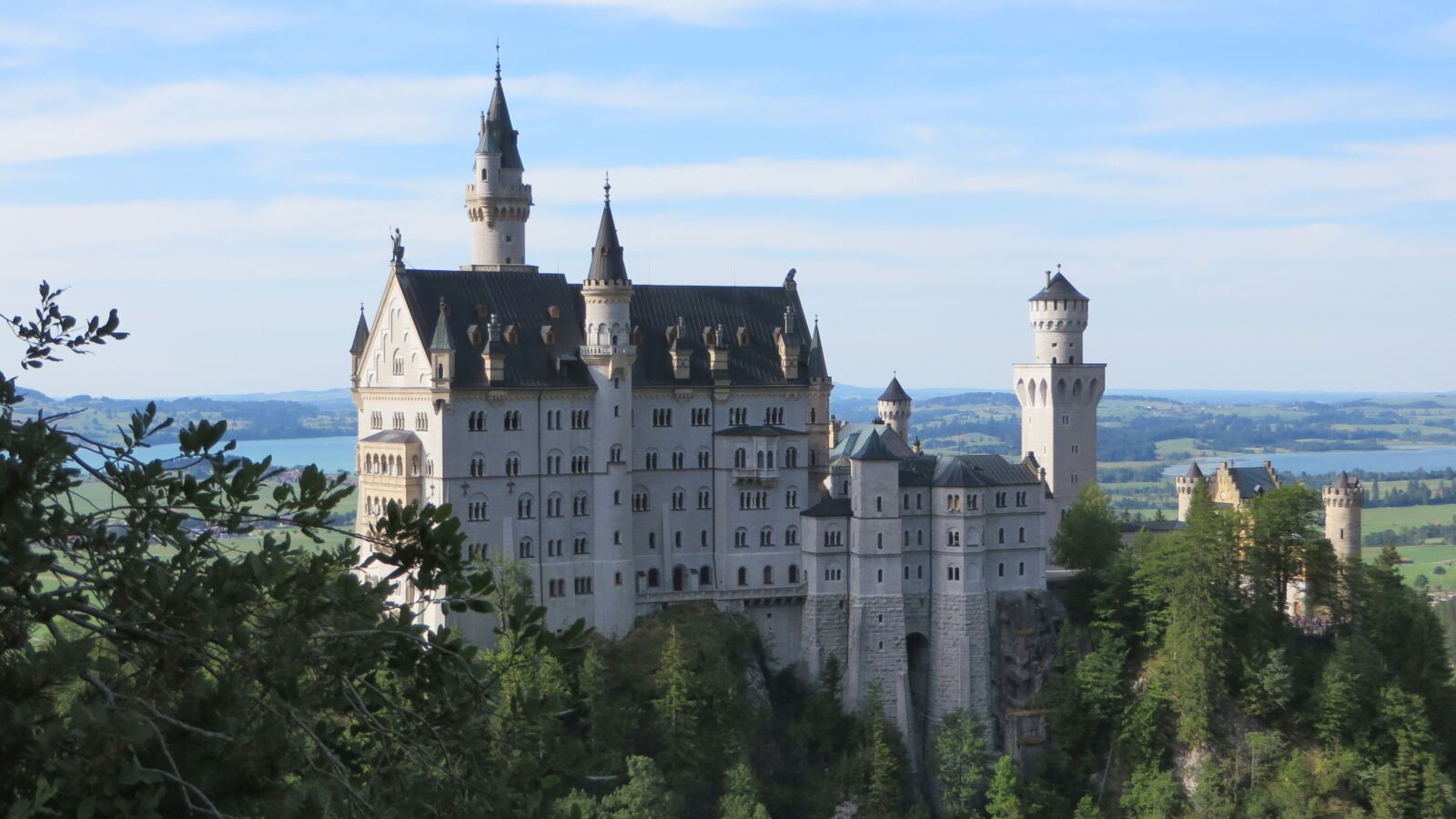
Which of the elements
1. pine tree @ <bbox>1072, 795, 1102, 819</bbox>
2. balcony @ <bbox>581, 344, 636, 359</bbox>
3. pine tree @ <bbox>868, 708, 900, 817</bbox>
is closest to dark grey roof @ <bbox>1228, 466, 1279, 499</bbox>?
pine tree @ <bbox>1072, 795, 1102, 819</bbox>

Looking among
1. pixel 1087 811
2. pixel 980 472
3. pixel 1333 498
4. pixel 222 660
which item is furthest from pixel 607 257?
pixel 222 660

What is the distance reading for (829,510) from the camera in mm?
98000

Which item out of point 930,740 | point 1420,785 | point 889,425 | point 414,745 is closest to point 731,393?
point 889,425

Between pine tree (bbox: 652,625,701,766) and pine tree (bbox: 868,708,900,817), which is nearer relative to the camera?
pine tree (bbox: 652,625,701,766)

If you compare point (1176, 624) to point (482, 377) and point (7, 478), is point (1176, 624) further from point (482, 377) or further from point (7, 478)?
point (7, 478)

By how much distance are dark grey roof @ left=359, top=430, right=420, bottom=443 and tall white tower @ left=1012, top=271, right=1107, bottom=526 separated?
44.8 metres

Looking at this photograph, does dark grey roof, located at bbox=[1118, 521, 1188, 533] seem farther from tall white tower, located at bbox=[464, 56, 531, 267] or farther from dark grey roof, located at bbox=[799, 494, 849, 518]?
tall white tower, located at bbox=[464, 56, 531, 267]

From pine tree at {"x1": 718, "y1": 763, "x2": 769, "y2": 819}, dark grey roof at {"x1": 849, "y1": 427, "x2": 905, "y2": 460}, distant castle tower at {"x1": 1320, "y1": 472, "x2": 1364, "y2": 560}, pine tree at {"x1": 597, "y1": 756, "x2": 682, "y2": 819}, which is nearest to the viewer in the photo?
pine tree at {"x1": 597, "y1": 756, "x2": 682, "y2": 819}

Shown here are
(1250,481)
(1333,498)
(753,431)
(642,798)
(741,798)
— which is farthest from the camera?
(1250,481)

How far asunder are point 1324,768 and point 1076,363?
115 feet

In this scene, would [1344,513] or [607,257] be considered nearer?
[607,257]

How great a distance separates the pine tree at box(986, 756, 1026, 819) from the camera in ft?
308

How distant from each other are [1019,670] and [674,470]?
67.4 feet

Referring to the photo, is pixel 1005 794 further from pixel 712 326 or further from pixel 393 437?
pixel 393 437
